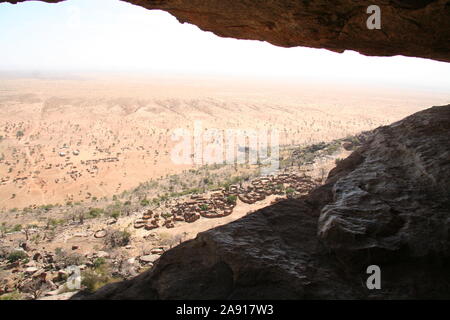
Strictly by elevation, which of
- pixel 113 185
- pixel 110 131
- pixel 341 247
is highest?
pixel 341 247

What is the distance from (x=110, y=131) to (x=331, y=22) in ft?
156

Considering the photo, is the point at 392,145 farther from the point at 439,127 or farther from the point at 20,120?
the point at 20,120

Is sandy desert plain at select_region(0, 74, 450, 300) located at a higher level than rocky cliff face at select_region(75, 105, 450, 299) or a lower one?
lower

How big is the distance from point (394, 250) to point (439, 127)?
2970 mm

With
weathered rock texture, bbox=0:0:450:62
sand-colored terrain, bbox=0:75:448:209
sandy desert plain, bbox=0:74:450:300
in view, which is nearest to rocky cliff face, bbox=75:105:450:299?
sandy desert plain, bbox=0:74:450:300

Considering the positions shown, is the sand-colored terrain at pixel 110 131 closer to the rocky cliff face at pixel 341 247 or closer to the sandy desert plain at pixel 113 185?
the sandy desert plain at pixel 113 185

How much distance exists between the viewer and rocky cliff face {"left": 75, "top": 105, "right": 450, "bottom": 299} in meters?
4.09

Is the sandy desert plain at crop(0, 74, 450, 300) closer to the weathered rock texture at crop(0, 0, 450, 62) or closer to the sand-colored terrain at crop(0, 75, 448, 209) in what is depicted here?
the sand-colored terrain at crop(0, 75, 448, 209)

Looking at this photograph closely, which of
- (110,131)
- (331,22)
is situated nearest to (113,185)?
(110,131)

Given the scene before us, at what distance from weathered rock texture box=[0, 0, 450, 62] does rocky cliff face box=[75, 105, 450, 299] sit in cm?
178

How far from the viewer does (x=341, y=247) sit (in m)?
4.45

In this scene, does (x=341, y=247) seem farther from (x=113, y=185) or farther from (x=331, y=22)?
(x=113, y=185)

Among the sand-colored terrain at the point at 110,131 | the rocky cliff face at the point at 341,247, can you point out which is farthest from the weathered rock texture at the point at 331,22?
the sand-colored terrain at the point at 110,131
